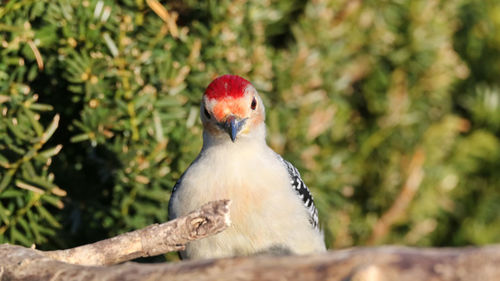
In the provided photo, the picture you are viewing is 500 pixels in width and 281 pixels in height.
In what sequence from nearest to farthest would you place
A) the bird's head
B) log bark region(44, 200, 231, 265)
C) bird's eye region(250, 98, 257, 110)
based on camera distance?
log bark region(44, 200, 231, 265) → the bird's head → bird's eye region(250, 98, 257, 110)

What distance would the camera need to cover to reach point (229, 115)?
446 centimetres

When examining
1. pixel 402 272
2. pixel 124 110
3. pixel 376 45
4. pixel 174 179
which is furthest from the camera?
pixel 376 45

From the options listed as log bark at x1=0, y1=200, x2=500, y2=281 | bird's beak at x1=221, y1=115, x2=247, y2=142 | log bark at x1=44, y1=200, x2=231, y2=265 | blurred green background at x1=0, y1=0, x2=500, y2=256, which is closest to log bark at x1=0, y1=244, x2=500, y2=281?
log bark at x1=0, y1=200, x2=500, y2=281

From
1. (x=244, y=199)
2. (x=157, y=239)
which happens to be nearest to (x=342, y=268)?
(x=157, y=239)

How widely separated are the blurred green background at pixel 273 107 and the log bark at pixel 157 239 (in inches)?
43.2

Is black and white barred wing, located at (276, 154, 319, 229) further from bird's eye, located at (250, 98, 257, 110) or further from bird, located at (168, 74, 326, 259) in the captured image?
bird's eye, located at (250, 98, 257, 110)

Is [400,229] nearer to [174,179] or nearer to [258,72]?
[258,72]

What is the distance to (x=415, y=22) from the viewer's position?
23.2ft

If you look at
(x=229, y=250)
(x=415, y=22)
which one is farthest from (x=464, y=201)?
(x=229, y=250)

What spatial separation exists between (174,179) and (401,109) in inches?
106

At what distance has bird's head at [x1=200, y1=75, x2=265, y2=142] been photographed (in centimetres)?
441

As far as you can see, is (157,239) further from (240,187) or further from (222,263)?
(240,187)

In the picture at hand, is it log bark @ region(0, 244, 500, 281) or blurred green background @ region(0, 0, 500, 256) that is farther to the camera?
blurred green background @ region(0, 0, 500, 256)

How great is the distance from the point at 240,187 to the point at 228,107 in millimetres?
465
